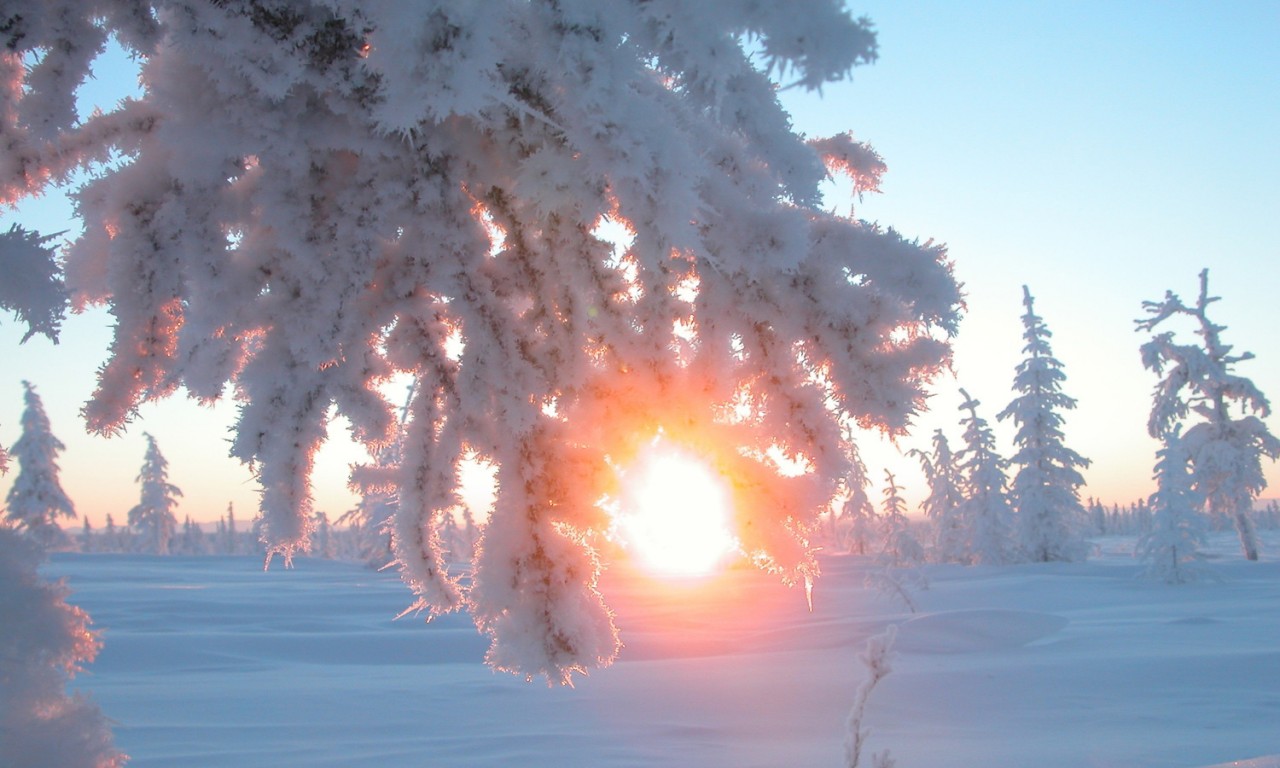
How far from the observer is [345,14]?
1597 mm

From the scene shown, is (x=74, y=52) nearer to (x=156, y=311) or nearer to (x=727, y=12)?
(x=156, y=311)

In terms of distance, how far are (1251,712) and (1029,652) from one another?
9.61 ft

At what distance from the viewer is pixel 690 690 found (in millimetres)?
6844

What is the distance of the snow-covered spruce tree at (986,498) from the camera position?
1194 inches

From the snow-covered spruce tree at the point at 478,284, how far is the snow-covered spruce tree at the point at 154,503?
5099cm

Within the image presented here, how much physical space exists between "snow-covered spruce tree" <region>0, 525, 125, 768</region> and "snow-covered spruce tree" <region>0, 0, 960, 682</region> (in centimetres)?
35

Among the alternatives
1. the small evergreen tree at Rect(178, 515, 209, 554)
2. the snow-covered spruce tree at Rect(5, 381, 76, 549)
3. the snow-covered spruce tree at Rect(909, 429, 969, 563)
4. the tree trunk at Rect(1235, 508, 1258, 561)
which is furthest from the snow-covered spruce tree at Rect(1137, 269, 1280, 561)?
the small evergreen tree at Rect(178, 515, 209, 554)

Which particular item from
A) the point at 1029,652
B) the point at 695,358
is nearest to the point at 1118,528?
the point at 1029,652

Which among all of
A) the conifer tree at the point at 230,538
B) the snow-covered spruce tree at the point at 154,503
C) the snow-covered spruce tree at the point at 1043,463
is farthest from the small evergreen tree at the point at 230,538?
the snow-covered spruce tree at the point at 1043,463

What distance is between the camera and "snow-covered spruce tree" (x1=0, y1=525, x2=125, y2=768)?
1341 millimetres

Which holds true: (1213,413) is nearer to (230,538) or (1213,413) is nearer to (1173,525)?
(1173,525)

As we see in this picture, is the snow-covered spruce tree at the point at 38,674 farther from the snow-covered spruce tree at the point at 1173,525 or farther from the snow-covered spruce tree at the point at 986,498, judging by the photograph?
the snow-covered spruce tree at the point at 986,498

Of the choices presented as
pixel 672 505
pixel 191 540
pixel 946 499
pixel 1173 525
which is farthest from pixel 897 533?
pixel 191 540

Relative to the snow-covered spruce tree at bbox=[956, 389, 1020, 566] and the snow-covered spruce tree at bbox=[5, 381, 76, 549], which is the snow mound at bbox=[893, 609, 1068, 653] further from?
the snow-covered spruce tree at bbox=[5, 381, 76, 549]
